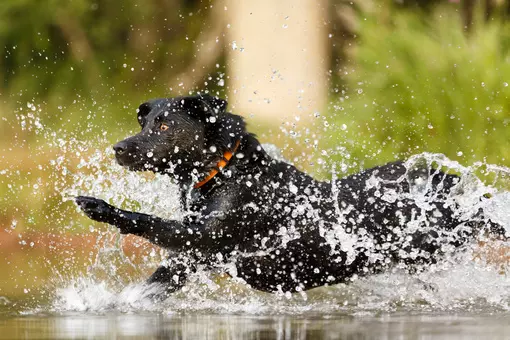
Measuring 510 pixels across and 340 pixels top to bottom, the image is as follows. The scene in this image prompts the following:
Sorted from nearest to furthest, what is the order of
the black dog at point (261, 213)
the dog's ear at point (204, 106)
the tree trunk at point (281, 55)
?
the black dog at point (261, 213)
the dog's ear at point (204, 106)
the tree trunk at point (281, 55)

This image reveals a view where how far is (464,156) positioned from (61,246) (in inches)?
134

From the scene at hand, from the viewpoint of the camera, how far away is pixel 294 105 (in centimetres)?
1230

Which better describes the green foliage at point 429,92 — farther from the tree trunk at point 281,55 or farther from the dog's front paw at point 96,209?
the dog's front paw at point 96,209

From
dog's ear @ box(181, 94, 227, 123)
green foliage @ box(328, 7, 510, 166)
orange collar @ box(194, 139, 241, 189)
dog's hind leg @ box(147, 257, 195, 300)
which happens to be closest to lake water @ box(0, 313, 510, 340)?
dog's hind leg @ box(147, 257, 195, 300)

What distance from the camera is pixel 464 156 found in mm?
9609

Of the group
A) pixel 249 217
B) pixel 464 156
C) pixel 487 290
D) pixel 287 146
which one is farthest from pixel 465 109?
pixel 249 217

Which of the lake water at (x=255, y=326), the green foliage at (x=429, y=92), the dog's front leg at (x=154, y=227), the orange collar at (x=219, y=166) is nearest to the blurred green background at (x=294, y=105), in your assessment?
the green foliage at (x=429, y=92)

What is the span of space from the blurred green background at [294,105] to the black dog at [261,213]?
737 millimetres

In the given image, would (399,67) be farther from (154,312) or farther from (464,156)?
(154,312)

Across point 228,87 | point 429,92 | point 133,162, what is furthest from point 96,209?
point 228,87

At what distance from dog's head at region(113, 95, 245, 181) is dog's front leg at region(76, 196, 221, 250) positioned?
1.26 feet

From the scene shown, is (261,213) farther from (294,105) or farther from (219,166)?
(294,105)

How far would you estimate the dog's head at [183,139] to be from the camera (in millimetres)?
6301

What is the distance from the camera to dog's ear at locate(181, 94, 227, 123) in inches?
250
